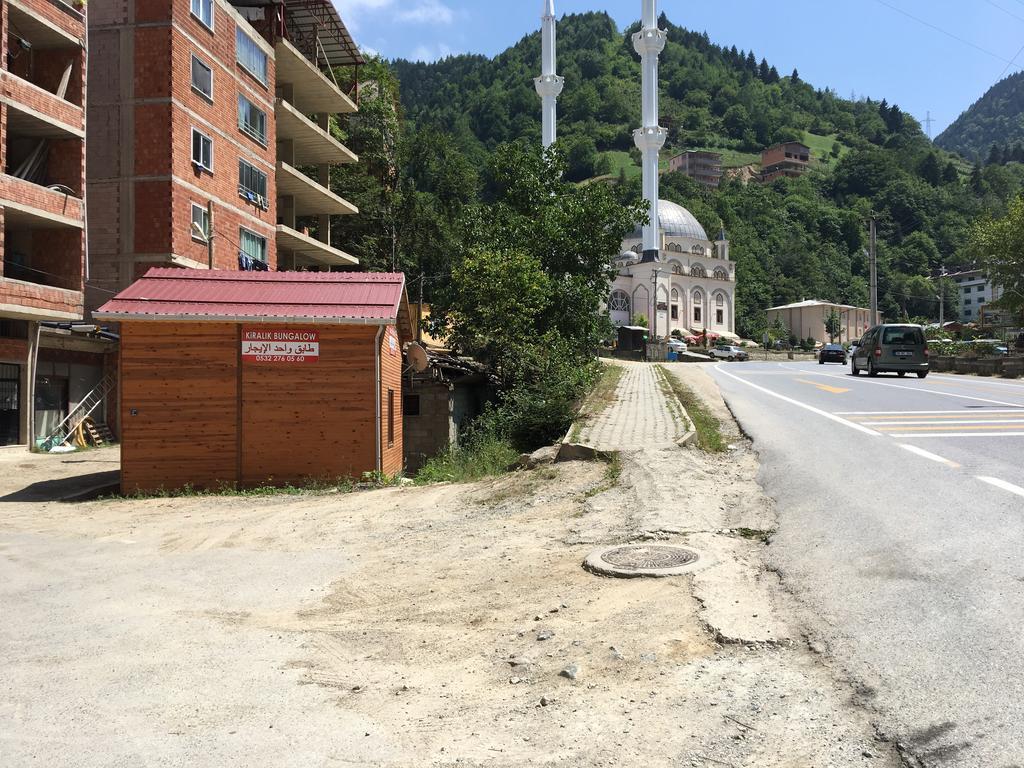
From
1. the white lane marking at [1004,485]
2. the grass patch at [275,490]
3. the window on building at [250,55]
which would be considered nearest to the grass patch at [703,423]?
the white lane marking at [1004,485]

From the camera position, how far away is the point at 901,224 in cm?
17212

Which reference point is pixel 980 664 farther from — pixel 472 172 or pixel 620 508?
pixel 472 172

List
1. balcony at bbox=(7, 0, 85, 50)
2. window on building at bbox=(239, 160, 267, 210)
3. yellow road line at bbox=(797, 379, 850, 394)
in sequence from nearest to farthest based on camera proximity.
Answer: yellow road line at bbox=(797, 379, 850, 394)
balcony at bbox=(7, 0, 85, 50)
window on building at bbox=(239, 160, 267, 210)

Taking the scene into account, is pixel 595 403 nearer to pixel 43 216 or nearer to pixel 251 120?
pixel 43 216

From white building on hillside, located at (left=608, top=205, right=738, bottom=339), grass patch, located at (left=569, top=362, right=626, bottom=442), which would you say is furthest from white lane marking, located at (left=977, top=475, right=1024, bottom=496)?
white building on hillside, located at (left=608, top=205, right=738, bottom=339)

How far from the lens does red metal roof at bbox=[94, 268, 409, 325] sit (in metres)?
14.5

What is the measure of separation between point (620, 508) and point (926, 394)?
1313 cm

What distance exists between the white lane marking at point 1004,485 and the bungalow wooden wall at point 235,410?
377 inches

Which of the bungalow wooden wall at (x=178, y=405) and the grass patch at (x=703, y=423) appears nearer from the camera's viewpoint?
the grass patch at (x=703, y=423)

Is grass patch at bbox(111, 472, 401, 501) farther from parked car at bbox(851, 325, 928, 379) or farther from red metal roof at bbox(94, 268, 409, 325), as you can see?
parked car at bbox(851, 325, 928, 379)

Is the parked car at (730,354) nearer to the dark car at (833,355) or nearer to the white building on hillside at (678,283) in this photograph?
the white building on hillside at (678,283)

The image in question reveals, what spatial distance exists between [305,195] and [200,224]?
39.3 feet

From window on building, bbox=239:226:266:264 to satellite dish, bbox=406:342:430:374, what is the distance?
14.6m

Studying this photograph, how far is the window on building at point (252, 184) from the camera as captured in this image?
33.9 m
